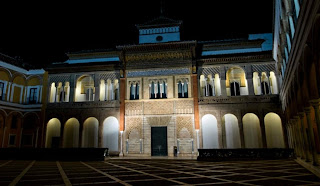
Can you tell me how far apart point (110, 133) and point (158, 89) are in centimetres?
631

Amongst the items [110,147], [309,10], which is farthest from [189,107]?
[309,10]

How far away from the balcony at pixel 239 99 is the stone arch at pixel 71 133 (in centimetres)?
1287

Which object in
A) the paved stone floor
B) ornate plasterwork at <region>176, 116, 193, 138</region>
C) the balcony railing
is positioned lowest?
the paved stone floor

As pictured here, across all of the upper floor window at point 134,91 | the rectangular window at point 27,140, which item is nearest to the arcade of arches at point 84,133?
the rectangular window at point 27,140

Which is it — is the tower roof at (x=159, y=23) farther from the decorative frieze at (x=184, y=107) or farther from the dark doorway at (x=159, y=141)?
the dark doorway at (x=159, y=141)

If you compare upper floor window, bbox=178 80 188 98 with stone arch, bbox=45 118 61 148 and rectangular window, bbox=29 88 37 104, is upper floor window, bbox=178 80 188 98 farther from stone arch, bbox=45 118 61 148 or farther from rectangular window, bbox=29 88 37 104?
rectangular window, bbox=29 88 37 104

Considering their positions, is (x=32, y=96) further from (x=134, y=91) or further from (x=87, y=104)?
(x=134, y=91)

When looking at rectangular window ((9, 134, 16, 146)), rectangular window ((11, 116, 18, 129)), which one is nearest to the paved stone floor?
rectangular window ((9, 134, 16, 146))

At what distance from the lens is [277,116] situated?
2114cm

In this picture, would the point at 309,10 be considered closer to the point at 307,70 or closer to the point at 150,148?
the point at 307,70

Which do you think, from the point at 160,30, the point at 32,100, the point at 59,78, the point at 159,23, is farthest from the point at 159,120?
the point at 32,100

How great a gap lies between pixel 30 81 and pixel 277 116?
1013 inches

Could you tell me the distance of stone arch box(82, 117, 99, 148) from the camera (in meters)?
22.9

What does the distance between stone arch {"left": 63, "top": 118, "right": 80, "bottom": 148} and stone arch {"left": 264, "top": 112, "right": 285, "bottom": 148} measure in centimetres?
1827
